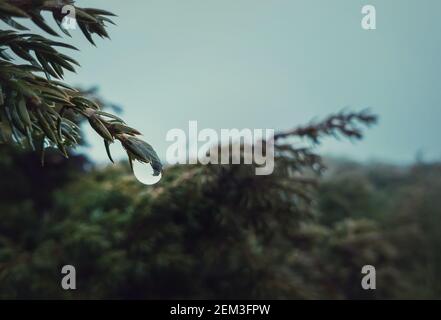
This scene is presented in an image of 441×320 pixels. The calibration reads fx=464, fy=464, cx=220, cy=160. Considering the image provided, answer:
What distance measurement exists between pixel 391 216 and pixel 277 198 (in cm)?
824

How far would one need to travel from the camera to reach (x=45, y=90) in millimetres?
1534

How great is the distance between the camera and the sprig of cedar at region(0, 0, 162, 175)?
1.48 meters

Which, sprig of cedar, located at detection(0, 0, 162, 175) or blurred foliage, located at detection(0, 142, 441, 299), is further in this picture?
blurred foliage, located at detection(0, 142, 441, 299)

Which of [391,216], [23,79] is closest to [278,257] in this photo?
[23,79]

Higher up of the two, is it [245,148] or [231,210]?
[245,148]

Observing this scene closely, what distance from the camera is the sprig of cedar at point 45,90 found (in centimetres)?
148

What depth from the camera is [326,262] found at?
5723mm

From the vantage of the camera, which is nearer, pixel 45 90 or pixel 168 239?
pixel 45 90

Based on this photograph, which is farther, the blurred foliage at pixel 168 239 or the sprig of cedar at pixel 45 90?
the blurred foliage at pixel 168 239

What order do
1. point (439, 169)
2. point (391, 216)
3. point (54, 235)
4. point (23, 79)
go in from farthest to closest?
point (439, 169) < point (391, 216) < point (54, 235) < point (23, 79)

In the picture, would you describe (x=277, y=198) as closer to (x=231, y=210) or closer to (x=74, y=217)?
(x=231, y=210)

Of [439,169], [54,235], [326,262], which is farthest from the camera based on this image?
[439,169]
